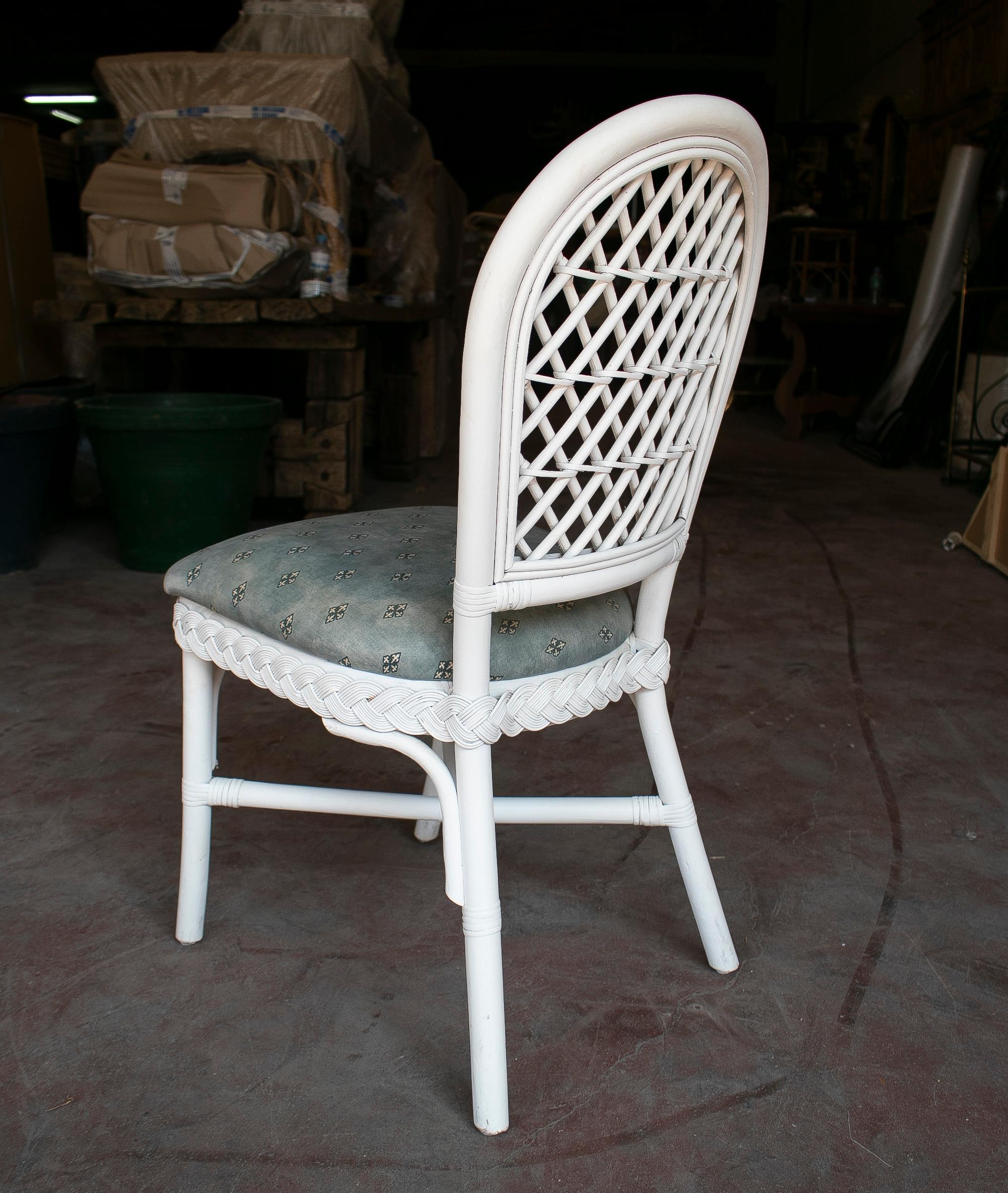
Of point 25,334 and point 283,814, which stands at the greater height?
point 25,334

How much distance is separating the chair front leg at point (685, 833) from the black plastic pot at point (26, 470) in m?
1.97

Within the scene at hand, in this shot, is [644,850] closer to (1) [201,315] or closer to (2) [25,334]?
(1) [201,315]

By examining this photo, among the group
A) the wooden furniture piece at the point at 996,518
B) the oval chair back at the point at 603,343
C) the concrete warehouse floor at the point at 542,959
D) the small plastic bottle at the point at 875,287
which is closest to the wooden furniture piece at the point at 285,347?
the concrete warehouse floor at the point at 542,959

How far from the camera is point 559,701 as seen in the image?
3.07ft

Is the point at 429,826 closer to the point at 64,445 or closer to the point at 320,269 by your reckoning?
the point at 64,445

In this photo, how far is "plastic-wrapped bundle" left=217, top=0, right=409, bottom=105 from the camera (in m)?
3.17

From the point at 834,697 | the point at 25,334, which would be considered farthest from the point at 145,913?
the point at 25,334

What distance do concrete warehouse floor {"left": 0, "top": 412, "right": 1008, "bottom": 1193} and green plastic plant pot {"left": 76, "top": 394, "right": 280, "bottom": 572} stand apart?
601mm

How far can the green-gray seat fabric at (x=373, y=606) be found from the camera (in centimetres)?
90

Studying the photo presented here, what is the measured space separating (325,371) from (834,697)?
1.81 meters

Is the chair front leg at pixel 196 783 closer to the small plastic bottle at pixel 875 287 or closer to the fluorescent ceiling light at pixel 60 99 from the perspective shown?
the small plastic bottle at pixel 875 287

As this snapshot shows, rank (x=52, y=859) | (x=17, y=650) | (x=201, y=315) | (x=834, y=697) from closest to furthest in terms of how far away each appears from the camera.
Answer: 1. (x=52, y=859)
2. (x=834, y=697)
3. (x=17, y=650)
4. (x=201, y=315)

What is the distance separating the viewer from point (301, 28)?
10.4 feet

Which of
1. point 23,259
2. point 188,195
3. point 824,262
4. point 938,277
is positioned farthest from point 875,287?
point 23,259
